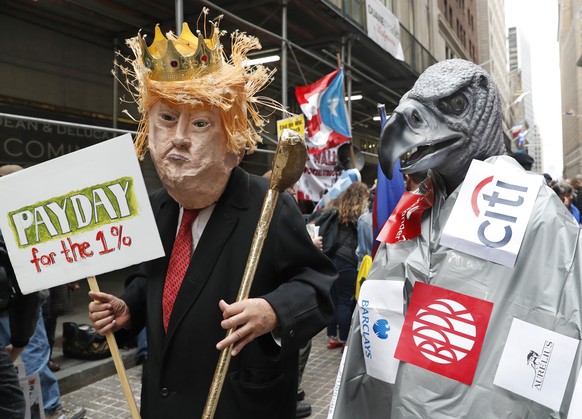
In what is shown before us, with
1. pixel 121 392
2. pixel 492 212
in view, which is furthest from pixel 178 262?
pixel 121 392

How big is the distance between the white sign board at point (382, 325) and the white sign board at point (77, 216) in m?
0.70

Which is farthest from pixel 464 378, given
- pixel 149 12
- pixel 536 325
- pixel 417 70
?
pixel 417 70

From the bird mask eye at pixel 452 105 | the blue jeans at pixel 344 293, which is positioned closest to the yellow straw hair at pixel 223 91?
the bird mask eye at pixel 452 105

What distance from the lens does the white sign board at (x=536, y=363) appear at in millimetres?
1214

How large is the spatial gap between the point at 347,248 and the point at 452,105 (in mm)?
3906

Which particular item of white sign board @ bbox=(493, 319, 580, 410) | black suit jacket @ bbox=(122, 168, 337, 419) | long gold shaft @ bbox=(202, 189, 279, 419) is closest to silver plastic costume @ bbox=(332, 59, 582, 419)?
white sign board @ bbox=(493, 319, 580, 410)

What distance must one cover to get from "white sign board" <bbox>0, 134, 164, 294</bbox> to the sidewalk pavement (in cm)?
294

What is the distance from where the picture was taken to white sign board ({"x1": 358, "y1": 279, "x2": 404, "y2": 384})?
1.50 m

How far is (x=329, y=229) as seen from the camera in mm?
5348

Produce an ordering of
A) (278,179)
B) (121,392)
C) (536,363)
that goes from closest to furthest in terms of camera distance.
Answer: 1. (536,363)
2. (278,179)
3. (121,392)

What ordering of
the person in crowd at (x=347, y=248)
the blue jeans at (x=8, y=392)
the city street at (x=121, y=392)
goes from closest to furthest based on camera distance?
the blue jeans at (x=8, y=392)
the city street at (x=121, y=392)
the person in crowd at (x=347, y=248)

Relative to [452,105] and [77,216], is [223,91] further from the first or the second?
[452,105]

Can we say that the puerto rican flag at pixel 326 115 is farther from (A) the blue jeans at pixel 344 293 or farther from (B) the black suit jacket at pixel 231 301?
(B) the black suit jacket at pixel 231 301

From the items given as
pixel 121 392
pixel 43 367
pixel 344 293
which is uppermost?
pixel 344 293
